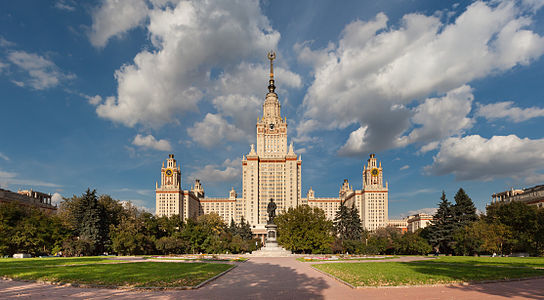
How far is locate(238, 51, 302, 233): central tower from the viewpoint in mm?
181000

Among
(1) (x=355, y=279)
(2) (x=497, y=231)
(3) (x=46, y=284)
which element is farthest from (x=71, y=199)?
(2) (x=497, y=231)

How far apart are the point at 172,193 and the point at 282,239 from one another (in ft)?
446

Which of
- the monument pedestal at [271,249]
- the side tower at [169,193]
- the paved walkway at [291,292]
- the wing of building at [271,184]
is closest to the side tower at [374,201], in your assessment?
the wing of building at [271,184]

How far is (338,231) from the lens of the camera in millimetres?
96875

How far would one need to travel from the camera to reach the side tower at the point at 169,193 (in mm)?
185375

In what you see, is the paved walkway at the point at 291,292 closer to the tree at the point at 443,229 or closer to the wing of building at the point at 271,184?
the tree at the point at 443,229

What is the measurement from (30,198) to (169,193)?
7465 centimetres

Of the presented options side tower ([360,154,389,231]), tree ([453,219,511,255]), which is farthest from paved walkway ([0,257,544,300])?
side tower ([360,154,389,231])

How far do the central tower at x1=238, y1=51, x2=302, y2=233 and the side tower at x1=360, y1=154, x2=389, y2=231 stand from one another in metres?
37.3

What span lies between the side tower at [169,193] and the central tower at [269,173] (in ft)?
117

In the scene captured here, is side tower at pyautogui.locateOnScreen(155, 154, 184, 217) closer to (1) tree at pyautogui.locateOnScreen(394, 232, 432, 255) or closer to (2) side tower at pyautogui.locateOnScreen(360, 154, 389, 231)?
(2) side tower at pyautogui.locateOnScreen(360, 154, 389, 231)

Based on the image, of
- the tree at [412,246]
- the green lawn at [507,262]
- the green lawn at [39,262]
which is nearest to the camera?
the green lawn at [507,262]

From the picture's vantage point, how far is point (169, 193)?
187375 mm

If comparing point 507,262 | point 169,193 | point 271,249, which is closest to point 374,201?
point 169,193
